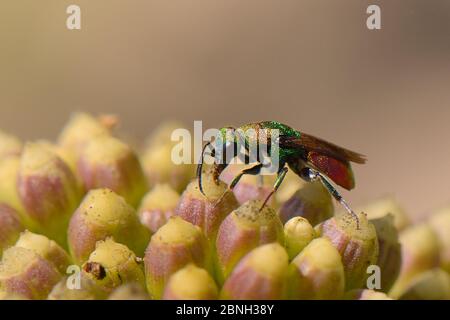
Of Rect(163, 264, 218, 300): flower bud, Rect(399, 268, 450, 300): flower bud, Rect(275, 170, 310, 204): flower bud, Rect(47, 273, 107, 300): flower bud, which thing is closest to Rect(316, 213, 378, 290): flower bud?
Rect(163, 264, 218, 300): flower bud

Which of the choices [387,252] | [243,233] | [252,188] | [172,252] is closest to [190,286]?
[172,252]

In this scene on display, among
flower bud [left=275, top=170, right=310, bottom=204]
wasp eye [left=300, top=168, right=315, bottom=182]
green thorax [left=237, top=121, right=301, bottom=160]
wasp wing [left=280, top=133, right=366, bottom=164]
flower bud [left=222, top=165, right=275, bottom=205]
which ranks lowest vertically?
flower bud [left=275, top=170, right=310, bottom=204]

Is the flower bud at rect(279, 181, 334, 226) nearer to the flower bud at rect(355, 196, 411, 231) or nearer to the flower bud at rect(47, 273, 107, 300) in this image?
the flower bud at rect(355, 196, 411, 231)

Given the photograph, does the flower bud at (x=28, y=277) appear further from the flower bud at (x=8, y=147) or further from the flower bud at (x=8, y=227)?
the flower bud at (x=8, y=147)

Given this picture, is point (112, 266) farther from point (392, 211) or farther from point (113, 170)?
point (392, 211)

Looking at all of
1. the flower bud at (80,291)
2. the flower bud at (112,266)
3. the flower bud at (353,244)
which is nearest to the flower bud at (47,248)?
the flower bud at (112,266)

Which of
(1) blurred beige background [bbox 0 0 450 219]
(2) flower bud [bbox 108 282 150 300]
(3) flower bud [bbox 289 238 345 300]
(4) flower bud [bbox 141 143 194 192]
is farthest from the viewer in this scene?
(1) blurred beige background [bbox 0 0 450 219]

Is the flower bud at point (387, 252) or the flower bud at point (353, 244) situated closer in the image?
the flower bud at point (353, 244)
